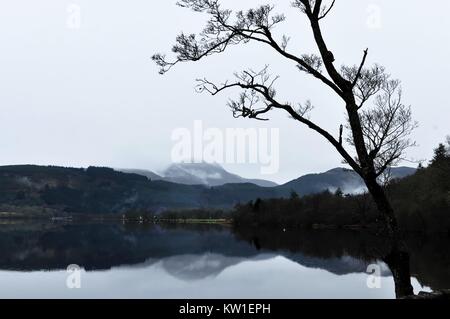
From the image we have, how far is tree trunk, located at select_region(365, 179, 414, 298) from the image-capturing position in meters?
10.0

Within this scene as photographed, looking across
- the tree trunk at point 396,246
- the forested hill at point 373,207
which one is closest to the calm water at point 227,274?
the forested hill at point 373,207

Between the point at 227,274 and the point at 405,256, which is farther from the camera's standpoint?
the point at 227,274

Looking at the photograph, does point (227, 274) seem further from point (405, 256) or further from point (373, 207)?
point (405, 256)

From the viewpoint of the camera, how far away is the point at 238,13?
1060 cm

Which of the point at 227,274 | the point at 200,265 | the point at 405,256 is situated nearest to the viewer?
the point at 405,256

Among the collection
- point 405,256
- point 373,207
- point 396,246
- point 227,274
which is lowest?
point 227,274

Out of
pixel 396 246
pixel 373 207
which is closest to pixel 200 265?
pixel 373 207

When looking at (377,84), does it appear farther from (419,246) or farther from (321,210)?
(321,210)

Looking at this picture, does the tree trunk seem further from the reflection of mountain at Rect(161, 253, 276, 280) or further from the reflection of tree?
the reflection of mountain at Rect(161, 253, 276, 280)

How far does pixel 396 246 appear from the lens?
1012cm

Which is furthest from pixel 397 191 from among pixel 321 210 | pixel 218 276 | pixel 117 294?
pixel 117 294

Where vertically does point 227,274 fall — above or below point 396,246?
below

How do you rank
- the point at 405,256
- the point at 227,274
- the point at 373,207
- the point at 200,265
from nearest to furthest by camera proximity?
the point at 405,256 < the point at 227,274 < the point at 373,207 < the point at 200,265
